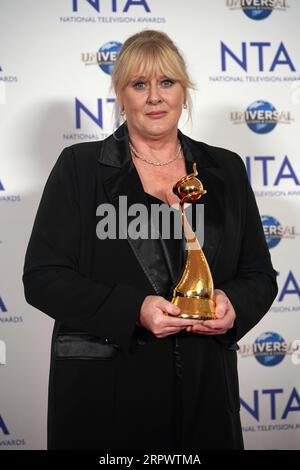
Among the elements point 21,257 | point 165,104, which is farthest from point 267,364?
point 165,104

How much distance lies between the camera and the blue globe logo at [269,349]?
2.31 metres

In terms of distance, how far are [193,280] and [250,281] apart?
8.5 inches

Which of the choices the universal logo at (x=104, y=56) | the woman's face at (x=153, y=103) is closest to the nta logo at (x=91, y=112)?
the universal logo at (x=104, y=56)

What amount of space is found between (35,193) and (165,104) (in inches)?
38.4

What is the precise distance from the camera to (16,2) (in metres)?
2.14

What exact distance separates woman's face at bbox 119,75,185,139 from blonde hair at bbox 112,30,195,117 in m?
0.01

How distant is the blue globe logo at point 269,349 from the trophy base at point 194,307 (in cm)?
125

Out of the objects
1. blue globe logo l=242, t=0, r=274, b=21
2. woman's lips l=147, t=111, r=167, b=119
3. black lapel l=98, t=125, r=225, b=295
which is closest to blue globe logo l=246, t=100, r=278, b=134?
blue globe logo l=242, t=0, r=274, b=21

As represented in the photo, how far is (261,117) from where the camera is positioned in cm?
230

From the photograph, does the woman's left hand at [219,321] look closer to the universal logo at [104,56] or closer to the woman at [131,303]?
the woman at [131,303]

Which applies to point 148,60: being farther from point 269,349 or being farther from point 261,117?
point 269,349

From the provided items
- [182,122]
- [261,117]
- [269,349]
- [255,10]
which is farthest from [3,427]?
[255,10]

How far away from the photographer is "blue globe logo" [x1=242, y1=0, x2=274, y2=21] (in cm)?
228
